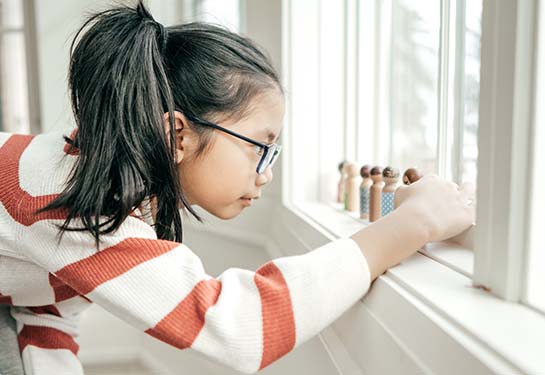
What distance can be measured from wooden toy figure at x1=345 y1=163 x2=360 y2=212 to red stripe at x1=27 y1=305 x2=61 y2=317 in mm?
585

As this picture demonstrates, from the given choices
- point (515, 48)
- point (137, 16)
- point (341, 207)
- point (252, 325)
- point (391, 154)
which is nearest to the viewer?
point (515, 48)

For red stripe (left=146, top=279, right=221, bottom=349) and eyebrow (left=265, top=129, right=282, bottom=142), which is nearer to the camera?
red stripe (left=146, top=279, right=221, bottom=349)

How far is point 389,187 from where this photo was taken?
0.92 m

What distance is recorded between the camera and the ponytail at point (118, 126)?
0.72m

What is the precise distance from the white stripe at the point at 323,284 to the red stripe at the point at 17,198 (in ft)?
0.96

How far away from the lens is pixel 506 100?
535 millimetres

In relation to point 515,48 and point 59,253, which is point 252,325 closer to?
point 59,253

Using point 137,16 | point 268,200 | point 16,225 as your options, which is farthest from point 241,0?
point 16,225

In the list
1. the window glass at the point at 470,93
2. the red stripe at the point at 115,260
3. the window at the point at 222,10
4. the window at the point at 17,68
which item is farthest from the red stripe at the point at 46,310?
the window at the point at 17,68

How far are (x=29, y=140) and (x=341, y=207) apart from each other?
0.64 m

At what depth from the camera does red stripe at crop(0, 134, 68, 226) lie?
2.41ft

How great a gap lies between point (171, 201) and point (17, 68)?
3033 mm

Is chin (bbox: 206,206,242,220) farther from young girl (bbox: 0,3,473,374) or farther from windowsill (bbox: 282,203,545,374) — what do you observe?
windowsill (bbox: 282,203,545,374)

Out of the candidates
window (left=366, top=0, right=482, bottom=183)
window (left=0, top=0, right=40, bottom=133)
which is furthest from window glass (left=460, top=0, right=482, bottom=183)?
window (left=0, top=0, right=40, bottom=133)
